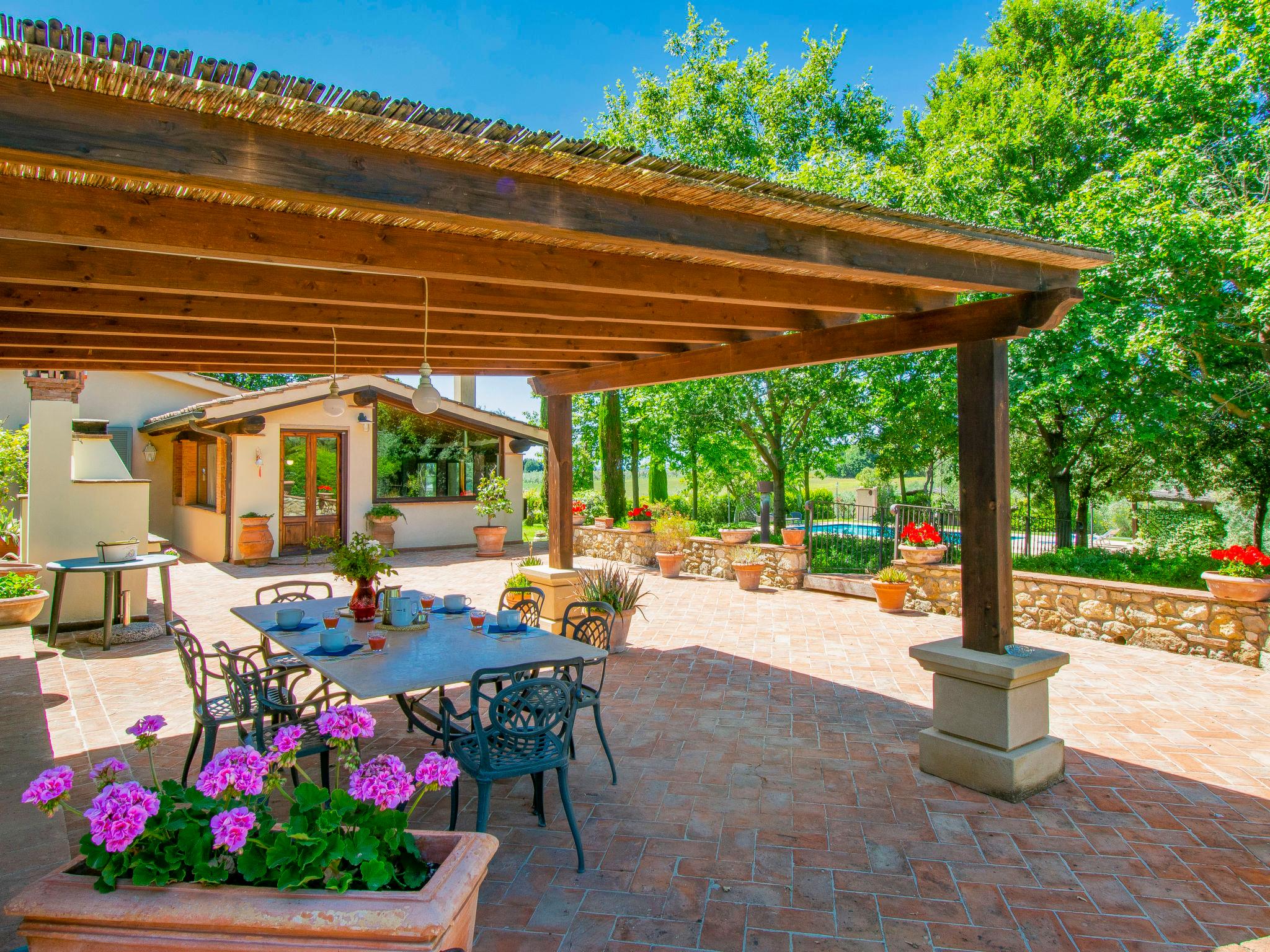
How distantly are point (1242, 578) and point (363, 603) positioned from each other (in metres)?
6.80

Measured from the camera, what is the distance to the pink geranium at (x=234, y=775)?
5.94 ft

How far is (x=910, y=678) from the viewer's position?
5840 mm

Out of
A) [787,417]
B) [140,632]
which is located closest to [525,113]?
[787,417]

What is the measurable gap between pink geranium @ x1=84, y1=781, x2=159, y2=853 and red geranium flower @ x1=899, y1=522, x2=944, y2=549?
26.8 feet

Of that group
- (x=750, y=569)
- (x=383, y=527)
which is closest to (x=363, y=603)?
(x=750, y=569)

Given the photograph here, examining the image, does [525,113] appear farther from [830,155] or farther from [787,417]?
[787,417]

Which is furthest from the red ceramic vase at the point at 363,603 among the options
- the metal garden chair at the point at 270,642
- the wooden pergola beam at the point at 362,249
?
the wooden pergola beam at the point at 362,249

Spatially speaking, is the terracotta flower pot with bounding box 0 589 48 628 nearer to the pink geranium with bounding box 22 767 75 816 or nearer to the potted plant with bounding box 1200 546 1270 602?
the pink geranium with bounding box 22 767 75 816

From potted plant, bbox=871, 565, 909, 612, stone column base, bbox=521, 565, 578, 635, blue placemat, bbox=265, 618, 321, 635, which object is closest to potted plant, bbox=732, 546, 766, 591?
potted plant, bbox=871, 565, 909, 612

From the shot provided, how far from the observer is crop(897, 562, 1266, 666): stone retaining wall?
6.20 m

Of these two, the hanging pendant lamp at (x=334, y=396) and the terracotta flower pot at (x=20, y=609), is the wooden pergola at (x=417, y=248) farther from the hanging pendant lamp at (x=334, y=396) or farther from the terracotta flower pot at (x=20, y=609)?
the terracotta flower pot at (x=20, y=609)

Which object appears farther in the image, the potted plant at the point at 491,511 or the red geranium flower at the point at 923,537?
the potted plant at the point at 491,511

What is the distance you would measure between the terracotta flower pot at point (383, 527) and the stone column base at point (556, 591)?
7515 mm

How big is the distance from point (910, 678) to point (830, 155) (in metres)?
10.9
